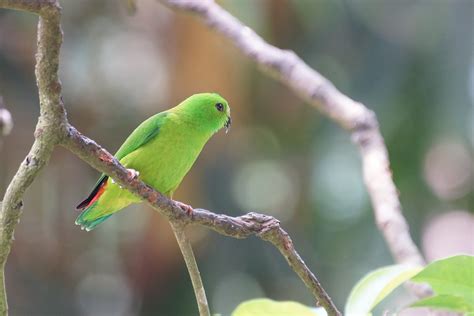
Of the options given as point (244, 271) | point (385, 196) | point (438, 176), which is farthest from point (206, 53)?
point (385, 196)

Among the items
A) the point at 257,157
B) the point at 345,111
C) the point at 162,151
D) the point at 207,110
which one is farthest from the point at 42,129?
the point at 257,157

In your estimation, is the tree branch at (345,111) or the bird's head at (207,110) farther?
the bird's head at (207,110)

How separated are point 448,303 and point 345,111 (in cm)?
136

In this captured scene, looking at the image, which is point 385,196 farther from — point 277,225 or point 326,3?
point 326,3

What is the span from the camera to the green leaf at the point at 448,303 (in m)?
1.75

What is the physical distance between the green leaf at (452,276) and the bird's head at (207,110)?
1.64 meters

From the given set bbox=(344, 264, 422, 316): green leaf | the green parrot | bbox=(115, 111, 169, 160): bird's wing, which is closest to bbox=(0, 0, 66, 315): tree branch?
bbox=(344, 264, 422, 316): green leaf

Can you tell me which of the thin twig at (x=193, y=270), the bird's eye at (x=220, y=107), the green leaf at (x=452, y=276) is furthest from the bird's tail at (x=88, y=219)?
the green leaf at (x=452, y=276)

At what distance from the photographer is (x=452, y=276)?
1.78 meters

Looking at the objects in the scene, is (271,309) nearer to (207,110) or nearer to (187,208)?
(187,208)

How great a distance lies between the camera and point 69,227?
830 cm

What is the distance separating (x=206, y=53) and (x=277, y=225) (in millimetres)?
5728

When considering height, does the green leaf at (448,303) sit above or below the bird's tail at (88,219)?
above

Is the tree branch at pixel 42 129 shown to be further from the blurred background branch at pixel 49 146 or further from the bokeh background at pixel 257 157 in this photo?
the bokeh background at pixel 257 157
